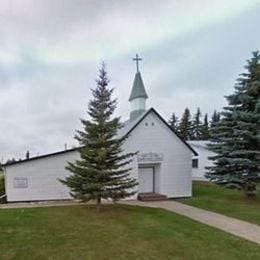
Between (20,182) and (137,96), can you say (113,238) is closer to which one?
(20,182)

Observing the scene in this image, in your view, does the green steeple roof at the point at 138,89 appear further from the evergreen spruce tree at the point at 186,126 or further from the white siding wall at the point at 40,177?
the evergreen spruce tree at the point at 186,126

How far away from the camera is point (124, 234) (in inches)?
422

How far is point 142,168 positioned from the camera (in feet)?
72.0

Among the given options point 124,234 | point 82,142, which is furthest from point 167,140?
point 124,234

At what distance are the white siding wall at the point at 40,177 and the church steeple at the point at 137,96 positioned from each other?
20.6 ft

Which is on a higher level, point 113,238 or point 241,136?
point 241,136

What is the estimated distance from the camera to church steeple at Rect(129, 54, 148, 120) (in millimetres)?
24391

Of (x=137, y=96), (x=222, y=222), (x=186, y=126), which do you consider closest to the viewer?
(x=222, y=222)

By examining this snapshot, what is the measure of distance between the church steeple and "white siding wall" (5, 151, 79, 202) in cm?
629

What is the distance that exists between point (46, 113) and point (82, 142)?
633 inches

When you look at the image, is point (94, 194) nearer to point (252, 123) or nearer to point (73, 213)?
point (73, 213)

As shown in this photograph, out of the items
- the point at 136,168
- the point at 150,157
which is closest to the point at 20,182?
the point at 136,168

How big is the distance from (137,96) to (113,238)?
605 inches

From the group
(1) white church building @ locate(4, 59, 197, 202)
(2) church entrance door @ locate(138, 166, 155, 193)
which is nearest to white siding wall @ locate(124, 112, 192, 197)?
(1) white church building @ locate(4, 59, 197, 202)
